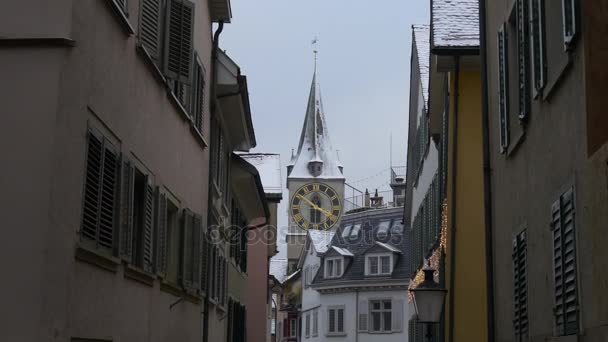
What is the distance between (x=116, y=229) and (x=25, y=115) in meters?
2.33

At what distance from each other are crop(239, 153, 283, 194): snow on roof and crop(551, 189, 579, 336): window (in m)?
26.6

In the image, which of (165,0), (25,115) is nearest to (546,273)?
(25,115)

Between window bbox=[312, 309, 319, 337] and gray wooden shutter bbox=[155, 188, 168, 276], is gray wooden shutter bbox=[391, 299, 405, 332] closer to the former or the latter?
window bbox=[312, 309, 319, 337]

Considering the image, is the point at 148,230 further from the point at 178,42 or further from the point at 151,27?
the point at 178,42

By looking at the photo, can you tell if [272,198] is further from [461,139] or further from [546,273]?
[546,273]

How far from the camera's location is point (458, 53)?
1734 cm

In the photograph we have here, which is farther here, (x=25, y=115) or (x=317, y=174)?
(x=317, y=174)

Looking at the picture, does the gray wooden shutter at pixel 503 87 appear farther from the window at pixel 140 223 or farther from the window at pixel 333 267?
the window at pixel 333 267

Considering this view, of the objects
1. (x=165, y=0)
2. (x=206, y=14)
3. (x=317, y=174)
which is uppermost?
(x=317, y=174)

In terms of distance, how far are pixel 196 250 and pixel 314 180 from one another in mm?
118879

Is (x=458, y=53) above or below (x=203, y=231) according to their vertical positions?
above

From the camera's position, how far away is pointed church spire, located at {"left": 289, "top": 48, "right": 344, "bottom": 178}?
135 metres

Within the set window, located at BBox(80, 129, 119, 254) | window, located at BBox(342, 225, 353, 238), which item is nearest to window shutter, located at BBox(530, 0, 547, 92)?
window, located at BBox(80, 129, 119, 254)

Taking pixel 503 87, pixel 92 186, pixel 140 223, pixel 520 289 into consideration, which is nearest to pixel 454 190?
pixel 503 87
